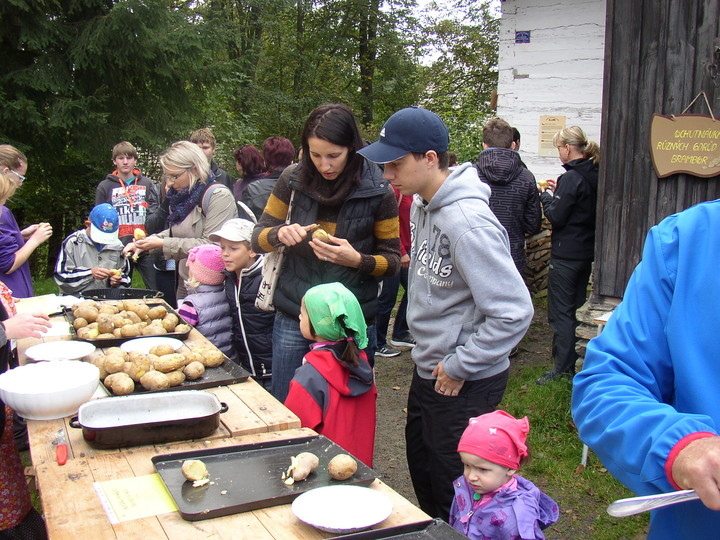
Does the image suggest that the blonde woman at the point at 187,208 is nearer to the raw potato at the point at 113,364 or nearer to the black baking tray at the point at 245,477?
the raw potato at the point at 113,364

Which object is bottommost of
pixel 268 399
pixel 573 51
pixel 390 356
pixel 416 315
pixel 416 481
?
pixel 390 356

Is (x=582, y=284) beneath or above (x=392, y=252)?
beneath

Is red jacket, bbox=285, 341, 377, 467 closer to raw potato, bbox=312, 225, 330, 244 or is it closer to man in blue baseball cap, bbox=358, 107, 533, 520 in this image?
man in blue baseball cap, bbox=358, 107, 533, 520

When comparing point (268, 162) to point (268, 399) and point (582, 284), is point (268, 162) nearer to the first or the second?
point (582, 284)

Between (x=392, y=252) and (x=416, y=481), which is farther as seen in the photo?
(x=392, y=252)

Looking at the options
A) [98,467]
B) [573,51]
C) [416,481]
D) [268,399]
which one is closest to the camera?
[98,467]

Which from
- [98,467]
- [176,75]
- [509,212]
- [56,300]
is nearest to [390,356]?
[509,212]

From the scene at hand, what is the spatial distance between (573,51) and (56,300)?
5753 millimetres

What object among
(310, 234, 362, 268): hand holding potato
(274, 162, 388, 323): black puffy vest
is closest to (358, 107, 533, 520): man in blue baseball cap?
(310, 234, 362, 268): hand holding potato

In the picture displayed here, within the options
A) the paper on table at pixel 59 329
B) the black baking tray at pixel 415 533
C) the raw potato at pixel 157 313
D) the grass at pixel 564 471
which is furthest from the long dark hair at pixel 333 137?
the grass at pixel 564 471

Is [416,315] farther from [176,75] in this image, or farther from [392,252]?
[176,75]

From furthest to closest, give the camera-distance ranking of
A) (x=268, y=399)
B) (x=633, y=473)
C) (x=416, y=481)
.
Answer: (x=416, y=481) < (x=268, y=399) < (x=633, y=473)

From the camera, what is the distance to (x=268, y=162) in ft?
20.0

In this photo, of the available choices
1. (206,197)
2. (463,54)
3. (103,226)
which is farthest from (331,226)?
(463,54)
